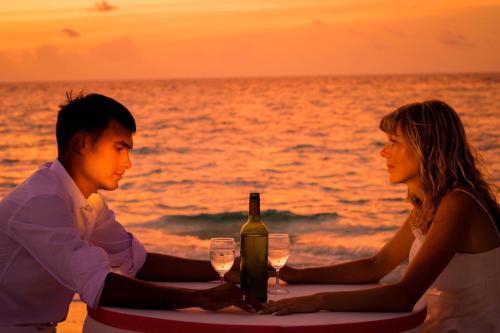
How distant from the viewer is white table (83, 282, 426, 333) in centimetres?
264

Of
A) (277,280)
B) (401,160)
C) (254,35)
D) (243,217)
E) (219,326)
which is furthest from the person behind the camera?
(254,35)

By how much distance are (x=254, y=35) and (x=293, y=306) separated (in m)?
28.2

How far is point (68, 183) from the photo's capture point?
10.2 feet

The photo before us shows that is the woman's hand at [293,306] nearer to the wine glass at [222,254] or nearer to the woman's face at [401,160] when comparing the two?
the wine glass at [222,254]

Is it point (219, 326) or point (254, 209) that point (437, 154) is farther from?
point (219, 326)

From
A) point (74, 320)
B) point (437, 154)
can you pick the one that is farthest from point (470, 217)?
point (74, 320)

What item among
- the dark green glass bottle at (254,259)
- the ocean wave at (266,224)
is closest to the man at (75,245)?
the dark green glass bottle at (254,259)

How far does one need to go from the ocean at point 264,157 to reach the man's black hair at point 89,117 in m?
6.53

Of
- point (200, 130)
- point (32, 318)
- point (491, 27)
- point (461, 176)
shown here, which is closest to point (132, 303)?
point (32, 318)

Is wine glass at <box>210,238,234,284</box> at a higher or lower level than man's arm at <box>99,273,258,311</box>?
higher

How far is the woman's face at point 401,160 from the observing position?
3.38 meters

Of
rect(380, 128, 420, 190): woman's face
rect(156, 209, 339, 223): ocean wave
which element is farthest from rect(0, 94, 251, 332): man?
rect(156, 209, 339, 223): ocean wave

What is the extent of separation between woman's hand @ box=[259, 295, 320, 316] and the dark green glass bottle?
0.14 meters

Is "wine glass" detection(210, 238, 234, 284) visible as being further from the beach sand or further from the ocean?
the ocean
